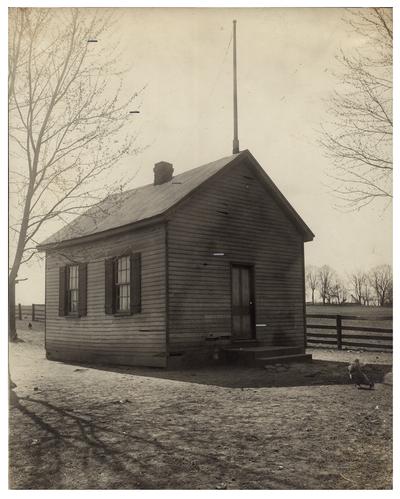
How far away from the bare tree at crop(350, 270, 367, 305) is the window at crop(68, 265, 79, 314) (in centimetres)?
990

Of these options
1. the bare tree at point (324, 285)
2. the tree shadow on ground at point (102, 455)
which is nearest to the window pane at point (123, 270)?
the bare tree at point (324, 285)

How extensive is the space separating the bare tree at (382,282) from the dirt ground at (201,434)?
1715 mm

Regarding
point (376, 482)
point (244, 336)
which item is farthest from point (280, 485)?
point (244, 336)

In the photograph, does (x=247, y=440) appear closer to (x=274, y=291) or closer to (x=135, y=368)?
(x=135, y=368)

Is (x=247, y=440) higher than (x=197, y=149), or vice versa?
(x=197, y=149)

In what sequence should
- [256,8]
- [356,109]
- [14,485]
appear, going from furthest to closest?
[356,109]
[256,8]
[14,485]

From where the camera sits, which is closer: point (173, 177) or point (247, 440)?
point (247, 440)

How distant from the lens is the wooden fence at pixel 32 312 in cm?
2694

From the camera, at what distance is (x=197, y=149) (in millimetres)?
9422

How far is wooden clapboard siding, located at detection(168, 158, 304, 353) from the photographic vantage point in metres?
12.6

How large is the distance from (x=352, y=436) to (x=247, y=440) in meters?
1.34

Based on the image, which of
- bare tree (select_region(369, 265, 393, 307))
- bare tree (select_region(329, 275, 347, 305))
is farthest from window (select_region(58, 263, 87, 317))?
bare tree (select_region(369, 265, 393, 307))

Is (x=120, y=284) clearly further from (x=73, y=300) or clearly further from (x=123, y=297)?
(x=73, y=300)

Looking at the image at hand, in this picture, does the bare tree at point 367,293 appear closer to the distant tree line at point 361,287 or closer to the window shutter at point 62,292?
the distant tree line at point 361,287
